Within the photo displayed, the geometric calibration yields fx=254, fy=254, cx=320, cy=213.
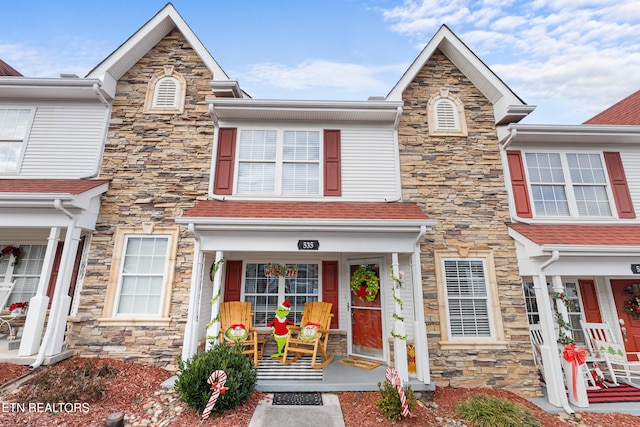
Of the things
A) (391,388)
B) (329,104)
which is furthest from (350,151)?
(391,388)

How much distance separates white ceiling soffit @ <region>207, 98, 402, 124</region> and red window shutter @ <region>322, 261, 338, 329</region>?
3864mm

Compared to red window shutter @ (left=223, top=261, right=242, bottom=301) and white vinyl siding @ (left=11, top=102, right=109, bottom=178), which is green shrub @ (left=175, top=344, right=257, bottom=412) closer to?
red window shutter @ (left=223, top=261, right=242, bottom=301)

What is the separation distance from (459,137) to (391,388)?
6.00 metres

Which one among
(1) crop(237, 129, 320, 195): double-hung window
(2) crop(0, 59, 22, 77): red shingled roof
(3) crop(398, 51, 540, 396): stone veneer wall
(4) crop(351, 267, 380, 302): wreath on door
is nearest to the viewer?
(3) crop(398, 51, 540, 396): stone veneer wall

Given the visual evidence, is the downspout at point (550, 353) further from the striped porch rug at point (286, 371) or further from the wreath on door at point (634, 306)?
the striped porch rug at point (286, 371)

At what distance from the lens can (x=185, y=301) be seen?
223 inches

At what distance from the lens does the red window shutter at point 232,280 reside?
6.44m

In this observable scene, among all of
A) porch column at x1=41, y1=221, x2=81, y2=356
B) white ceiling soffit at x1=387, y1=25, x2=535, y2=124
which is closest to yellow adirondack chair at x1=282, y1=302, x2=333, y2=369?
porch column at x1=41, y1=221, x2=81, y2=356

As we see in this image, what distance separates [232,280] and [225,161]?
3055 mm

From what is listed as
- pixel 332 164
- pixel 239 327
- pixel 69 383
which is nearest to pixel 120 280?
pixel 69 383

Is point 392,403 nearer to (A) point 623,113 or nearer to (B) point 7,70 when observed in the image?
(A) point 623,113

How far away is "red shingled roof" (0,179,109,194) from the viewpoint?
5305 mm

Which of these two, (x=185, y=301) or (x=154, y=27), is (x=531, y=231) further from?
(x=154, y=27)

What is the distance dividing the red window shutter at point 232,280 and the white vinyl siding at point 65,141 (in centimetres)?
403
